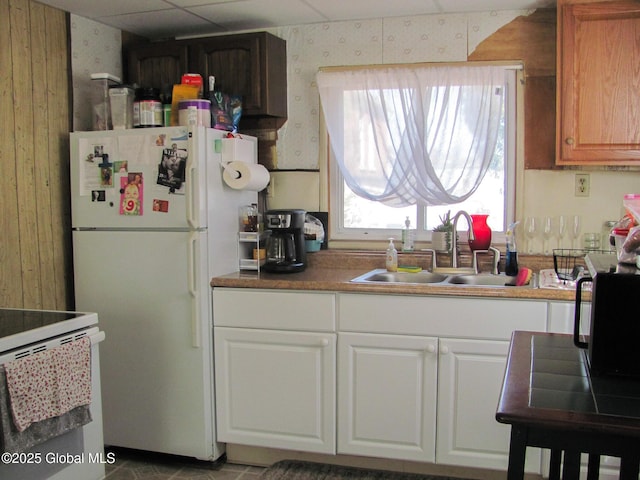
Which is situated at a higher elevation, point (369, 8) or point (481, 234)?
point (369, 8)

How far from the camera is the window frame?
3.15m

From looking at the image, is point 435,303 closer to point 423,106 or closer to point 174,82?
point 423,106

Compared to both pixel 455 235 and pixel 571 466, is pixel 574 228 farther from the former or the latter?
pixel 571 466

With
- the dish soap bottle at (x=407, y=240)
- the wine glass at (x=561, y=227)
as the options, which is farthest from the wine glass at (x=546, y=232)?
the dish soap bottle at (x=407, y=240)

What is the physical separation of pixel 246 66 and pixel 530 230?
1.60 m

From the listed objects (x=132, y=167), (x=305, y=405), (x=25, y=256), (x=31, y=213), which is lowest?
(x=305, y=405)

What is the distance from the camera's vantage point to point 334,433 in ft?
9.43

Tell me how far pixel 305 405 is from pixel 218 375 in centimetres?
43

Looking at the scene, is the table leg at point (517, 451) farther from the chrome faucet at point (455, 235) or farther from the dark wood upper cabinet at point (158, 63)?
the dark wood upper cabinet at point (158, 63)

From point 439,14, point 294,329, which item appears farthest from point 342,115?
point 294,329

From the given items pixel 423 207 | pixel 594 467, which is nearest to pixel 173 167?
pixel 423 207

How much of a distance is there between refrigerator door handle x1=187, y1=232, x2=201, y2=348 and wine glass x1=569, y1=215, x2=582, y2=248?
1738mm

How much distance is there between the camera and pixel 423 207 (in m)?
3.36

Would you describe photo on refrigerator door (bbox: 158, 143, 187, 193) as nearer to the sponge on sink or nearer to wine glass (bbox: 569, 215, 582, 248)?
the sponge on sink
